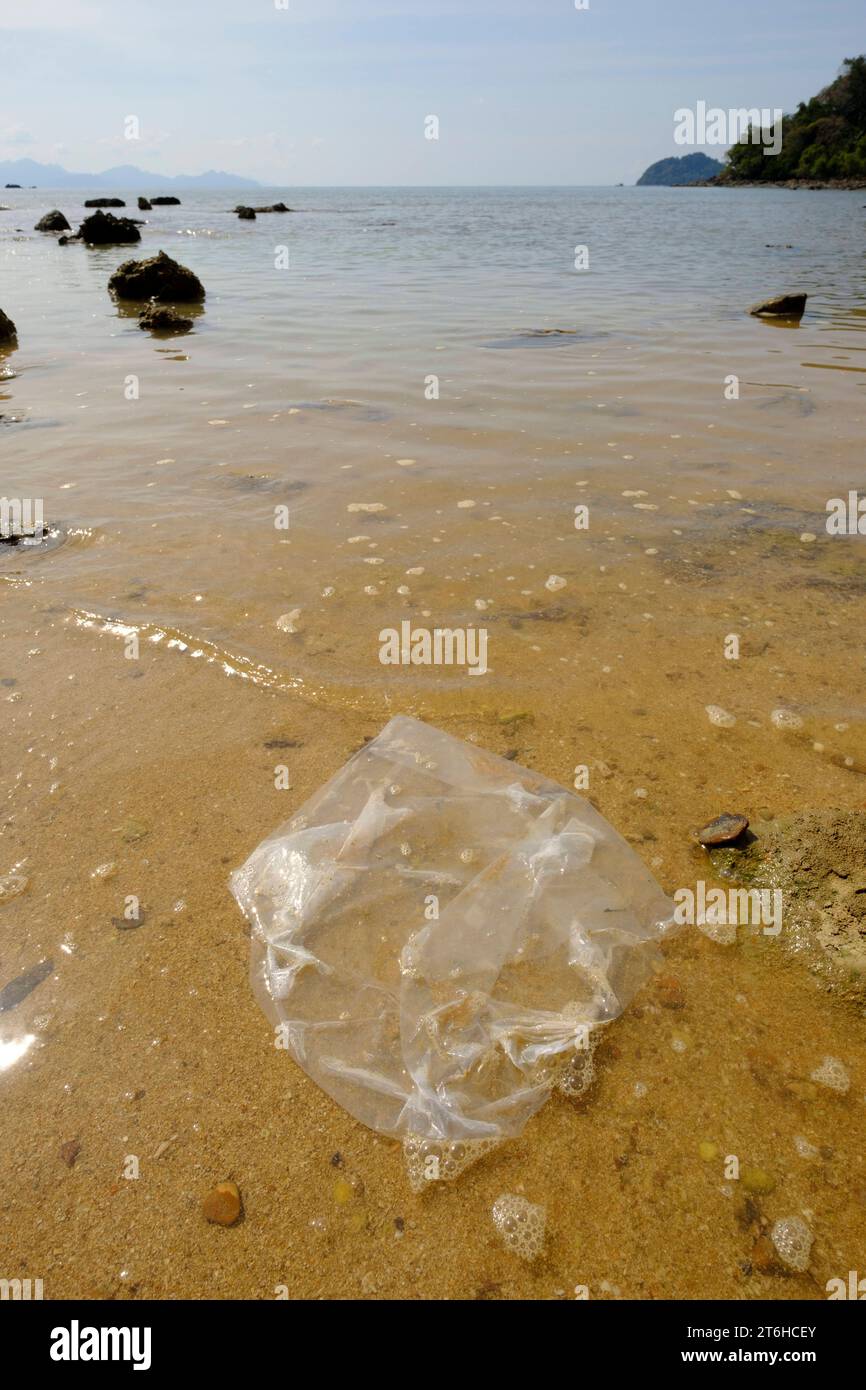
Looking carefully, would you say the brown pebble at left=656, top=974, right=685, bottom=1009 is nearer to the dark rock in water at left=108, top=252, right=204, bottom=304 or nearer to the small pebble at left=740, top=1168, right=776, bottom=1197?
the small pebble at left=740, top=1168, right=776, bottom=1197

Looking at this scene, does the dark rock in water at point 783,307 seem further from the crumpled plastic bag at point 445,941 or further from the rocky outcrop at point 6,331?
the crumpled plastic bag at point 445,941

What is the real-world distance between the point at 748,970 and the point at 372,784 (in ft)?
4.80

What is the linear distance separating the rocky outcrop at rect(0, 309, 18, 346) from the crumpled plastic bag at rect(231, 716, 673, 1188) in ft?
40.2

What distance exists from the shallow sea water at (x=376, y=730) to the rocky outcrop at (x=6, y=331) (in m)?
3.59

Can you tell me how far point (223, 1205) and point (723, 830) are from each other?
1943mm

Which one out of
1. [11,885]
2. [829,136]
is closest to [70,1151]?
[11,885]

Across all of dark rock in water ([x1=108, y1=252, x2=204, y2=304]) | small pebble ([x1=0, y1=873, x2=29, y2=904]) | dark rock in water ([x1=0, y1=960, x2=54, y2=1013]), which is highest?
dark rock in water ([x1=108, y1=252, x2=204, y2=304])

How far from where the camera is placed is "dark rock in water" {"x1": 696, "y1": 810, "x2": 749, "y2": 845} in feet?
8.73

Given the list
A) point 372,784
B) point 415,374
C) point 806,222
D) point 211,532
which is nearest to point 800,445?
point 415,374

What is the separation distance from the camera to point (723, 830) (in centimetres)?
269

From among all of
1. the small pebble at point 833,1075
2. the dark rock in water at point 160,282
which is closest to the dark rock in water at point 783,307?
the dark rock in water at point 160,282

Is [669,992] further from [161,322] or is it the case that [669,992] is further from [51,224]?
[51,224]

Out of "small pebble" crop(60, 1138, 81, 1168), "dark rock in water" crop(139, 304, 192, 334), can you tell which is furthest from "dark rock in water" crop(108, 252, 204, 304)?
"small pebble" crop(60, 1138, 81, 1168)
